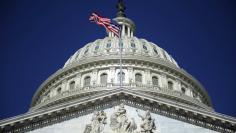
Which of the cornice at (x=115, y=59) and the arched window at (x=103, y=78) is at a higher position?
the cornice at (x=115, y=59)

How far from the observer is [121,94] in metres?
38.5

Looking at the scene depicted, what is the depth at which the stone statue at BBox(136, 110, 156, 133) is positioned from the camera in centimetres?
3636

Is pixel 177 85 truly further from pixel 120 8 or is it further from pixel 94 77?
pixel 120 8

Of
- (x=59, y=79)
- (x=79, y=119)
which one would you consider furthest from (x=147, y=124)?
(x=59, y=79)

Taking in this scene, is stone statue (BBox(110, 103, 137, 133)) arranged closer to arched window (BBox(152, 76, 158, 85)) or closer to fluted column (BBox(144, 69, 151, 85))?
fluted column (BBox(144, 69, 151, 85))

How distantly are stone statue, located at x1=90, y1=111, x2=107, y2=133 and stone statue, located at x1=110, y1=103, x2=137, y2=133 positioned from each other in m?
0.58

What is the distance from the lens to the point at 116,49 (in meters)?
75.1

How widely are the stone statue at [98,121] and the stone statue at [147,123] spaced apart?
2357 mm

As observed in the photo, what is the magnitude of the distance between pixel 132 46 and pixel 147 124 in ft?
134

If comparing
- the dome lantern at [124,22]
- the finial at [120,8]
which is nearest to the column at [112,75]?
the dome lantern at [124,22]

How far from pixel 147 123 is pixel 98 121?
10.3ft

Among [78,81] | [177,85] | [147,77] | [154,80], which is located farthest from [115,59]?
[177,85]

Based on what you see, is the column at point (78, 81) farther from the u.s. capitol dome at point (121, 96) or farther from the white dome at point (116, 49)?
the white dome at point (116, 49)

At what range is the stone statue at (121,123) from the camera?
1432 inches
